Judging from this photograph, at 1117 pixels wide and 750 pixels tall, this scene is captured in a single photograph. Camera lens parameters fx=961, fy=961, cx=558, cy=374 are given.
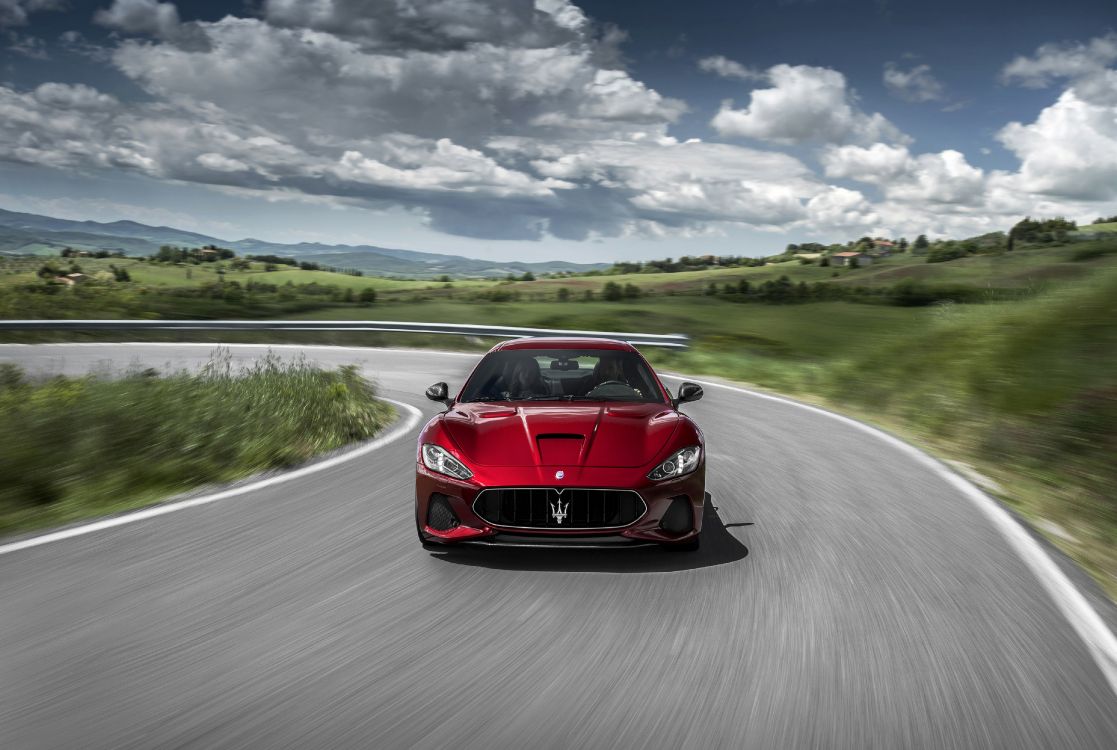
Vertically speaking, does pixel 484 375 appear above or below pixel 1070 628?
above

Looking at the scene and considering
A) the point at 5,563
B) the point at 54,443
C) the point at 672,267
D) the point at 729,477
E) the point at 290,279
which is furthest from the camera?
the point at 672,267

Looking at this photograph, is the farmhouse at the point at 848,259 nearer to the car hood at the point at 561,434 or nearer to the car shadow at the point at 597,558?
the car hood at the point at 561,434

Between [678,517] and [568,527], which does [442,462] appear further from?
[678,517]

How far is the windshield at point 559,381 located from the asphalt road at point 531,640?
105cm

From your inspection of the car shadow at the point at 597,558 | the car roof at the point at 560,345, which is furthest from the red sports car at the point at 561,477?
the car roof at the point at 560,345

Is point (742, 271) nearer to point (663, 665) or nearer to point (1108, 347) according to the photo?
point (1108, 347)

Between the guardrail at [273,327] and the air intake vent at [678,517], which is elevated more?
the air intake vent at [678,517]

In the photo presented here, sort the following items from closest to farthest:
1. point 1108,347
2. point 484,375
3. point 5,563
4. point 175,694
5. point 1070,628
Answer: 1. point 175,694
2. point 1070,628
3. point 5,563
4. point 484,375
5. point 1108,347

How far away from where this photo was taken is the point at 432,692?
357cm

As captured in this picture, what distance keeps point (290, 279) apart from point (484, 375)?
70113 mm

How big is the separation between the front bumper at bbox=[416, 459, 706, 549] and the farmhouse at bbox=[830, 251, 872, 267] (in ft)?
229

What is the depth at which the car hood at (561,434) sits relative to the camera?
5.40 metres

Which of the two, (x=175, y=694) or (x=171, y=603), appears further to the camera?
(x=171, y=603)

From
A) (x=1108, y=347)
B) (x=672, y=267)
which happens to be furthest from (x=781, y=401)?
(x=672, y=267)
